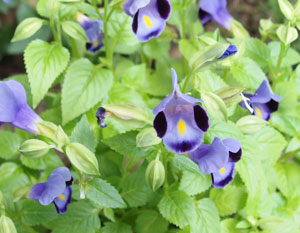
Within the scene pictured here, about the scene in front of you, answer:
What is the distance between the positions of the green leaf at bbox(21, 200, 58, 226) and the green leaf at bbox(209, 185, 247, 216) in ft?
1.87

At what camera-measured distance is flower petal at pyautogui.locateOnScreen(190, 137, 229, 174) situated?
1.11 meters

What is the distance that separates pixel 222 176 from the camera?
1.23m

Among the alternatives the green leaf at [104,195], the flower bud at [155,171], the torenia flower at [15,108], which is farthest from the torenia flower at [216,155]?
the torenia flower at [15,108]

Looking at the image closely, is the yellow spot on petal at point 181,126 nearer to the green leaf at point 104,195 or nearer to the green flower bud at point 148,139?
the green flower bud at point 148,139

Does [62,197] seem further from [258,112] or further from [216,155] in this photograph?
[258,112]

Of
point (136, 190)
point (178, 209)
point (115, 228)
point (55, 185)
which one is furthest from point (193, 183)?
point (55, 185)

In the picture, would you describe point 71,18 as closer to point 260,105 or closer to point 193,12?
point 193,12

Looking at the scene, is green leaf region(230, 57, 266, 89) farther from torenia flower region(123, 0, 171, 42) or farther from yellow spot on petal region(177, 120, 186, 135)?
yellow spot on petal region(177, 120, 186, 135)

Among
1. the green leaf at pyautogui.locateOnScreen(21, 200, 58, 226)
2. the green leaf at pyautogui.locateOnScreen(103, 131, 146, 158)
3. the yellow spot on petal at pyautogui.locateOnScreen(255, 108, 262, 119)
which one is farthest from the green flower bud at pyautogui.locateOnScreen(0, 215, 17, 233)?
the yellow spot on petal at pyautogui.locateOnScreen(255, 108, 262, 119)

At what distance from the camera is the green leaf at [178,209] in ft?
4.12

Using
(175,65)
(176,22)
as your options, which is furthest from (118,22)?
(175,65)

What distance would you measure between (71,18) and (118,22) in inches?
7.6

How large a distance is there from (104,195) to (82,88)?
18.5 inches

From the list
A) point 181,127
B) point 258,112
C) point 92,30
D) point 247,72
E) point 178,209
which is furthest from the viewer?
point 92,30
